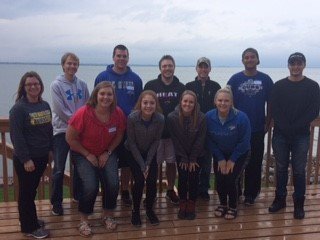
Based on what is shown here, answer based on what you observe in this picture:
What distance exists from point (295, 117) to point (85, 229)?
249 centimetres

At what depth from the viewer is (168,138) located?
13.5 ft

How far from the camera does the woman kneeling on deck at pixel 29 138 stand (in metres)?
→ 3.19

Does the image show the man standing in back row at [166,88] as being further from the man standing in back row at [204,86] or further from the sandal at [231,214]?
the sandal at [231,214]

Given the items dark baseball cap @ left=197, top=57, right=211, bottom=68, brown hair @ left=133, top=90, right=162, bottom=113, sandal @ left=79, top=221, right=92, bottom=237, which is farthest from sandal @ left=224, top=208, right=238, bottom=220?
dark baseball cap @ left=197, top=57, right=211, bottom=68

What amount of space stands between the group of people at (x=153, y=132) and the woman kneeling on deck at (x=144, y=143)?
10 millimetres

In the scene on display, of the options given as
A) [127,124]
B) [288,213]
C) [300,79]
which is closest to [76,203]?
[127,124]

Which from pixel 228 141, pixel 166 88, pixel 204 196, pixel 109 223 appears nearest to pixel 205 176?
pixel 204 196

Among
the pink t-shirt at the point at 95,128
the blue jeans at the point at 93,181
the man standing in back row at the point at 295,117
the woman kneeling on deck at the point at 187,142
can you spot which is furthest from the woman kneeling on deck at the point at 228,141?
the blue jeans at the point at 93,181

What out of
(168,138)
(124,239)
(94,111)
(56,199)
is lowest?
(124,239)

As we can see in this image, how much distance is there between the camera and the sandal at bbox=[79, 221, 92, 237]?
350cm

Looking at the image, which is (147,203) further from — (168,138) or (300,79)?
(300,79)

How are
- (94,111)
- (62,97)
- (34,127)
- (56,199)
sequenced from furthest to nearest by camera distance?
1. (56,199)
2. (62,97)
3. (94,111)
4. (34,127)

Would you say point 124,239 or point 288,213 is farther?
point 288,213

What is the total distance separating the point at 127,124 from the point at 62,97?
739 mm
